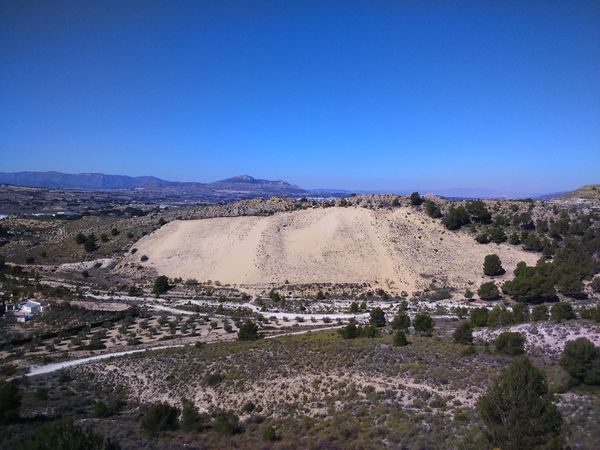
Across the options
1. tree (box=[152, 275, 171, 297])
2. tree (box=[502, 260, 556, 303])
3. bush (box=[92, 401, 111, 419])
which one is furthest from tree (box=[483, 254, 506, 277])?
bush (box=[92, 401, 111, 419])

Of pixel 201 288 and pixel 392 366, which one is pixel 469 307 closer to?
pixel 392 366

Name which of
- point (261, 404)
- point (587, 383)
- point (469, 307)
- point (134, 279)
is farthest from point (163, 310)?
point (587, 383)

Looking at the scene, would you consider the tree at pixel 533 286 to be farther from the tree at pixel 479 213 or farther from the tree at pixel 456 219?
the tree at pixel 479 213

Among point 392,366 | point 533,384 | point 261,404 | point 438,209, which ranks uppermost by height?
point 438,209

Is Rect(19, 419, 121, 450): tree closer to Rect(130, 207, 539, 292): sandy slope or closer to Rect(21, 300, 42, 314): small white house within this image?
Rect(21, 300, 42, 314): small white house

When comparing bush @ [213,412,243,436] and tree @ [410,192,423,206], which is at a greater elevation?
tree @ [410,192,423,206]

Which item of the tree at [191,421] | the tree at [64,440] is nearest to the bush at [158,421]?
the tree at [191,421]
